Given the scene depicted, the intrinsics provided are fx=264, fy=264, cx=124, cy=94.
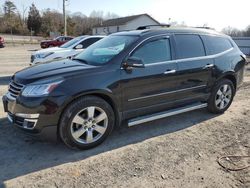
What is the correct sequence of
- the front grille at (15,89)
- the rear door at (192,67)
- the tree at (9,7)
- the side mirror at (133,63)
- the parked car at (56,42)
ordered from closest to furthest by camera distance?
the front grille at (15,89) < the side mirror at (133,63) < the rear door at (192,67) < the parked car at (56,42) < the tree at (9,7)

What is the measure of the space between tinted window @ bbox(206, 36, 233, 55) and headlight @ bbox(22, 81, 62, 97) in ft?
11.0

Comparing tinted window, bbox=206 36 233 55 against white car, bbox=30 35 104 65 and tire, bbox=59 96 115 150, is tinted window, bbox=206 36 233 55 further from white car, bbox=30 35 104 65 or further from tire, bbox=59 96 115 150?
white car, bbox=30 35 104 65

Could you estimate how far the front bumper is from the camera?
365cm

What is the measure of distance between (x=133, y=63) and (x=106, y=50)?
0.81 meters

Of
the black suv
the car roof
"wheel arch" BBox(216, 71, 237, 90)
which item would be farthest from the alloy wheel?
"wheel arch" BBox(216, 71, 237, 90)

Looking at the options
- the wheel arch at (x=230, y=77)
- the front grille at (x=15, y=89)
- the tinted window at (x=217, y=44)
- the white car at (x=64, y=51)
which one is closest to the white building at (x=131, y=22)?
the white car at (x=64, y=51)

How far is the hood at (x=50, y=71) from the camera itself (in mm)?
3887

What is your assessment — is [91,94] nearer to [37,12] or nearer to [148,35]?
[148,35]

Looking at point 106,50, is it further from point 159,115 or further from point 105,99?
point 159,115

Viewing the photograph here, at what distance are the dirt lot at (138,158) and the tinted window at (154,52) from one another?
1300 millimetres

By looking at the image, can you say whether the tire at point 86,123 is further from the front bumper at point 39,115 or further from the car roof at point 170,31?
the car roof at point 170,31

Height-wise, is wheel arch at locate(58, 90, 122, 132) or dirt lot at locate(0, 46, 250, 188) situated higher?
wheel arch at locate(58, 90, 122, 132)

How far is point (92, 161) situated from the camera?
3.72 meters

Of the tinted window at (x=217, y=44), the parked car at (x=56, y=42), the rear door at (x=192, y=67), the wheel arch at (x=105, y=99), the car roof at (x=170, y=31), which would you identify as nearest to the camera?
the wheel arch at (x=105, y=99)
